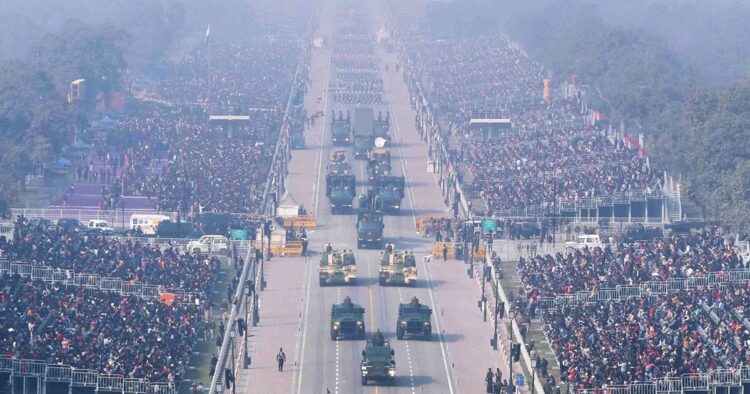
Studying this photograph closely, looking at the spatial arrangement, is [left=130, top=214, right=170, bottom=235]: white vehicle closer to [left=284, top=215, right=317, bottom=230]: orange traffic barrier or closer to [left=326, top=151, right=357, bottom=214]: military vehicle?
[left=284, top=215, right=317, bottom=230]: orange traffic barrier

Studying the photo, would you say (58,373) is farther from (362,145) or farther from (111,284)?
(362,145)

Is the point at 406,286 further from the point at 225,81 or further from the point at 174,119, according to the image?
the point at 225,81

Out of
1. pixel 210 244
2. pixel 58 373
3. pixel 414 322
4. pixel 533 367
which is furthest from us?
pixel 210 244

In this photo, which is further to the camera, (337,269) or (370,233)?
(370,233)

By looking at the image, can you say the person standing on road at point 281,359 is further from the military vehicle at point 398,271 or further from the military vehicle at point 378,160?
the military vehicle at point 378,160

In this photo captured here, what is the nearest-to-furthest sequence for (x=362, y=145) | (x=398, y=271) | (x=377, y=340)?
(x=377, y=340) → (x=398, y=271) → (x=362, y=145)

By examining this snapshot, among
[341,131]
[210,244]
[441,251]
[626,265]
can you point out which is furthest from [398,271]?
[341,131]
